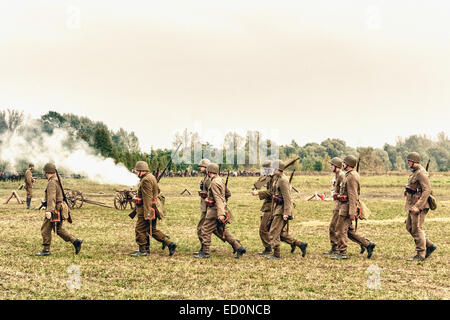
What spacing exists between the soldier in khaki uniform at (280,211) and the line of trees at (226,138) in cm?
1475

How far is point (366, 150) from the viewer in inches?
4272

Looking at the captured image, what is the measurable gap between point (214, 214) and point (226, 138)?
86.9 meters

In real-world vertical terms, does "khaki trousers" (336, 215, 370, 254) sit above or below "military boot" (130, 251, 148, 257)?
above

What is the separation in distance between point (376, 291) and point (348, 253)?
402 cm

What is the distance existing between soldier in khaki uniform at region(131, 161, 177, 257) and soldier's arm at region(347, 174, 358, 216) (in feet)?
14.3

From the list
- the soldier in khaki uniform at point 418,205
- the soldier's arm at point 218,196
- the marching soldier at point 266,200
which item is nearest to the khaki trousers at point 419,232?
the soldier in khaki uniform at point 418,205

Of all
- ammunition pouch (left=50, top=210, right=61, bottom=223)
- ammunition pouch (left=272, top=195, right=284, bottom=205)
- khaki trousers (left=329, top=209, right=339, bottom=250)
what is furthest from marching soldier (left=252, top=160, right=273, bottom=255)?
ammunition pouch (left=50, top=210, right=61, bottom=223)

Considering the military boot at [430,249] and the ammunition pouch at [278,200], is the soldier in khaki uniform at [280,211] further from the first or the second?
the military boot at [430,249]

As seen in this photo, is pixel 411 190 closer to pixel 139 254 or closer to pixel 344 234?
pixel 344 234

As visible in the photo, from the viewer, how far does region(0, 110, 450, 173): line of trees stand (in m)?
67.9

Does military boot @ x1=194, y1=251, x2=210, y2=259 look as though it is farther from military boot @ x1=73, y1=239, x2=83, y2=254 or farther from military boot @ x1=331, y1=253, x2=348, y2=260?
military boot @ x1=331, y1=253, x2=348, y2=260

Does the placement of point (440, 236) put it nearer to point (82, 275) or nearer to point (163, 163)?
point (82, 275)

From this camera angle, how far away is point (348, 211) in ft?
37.6
